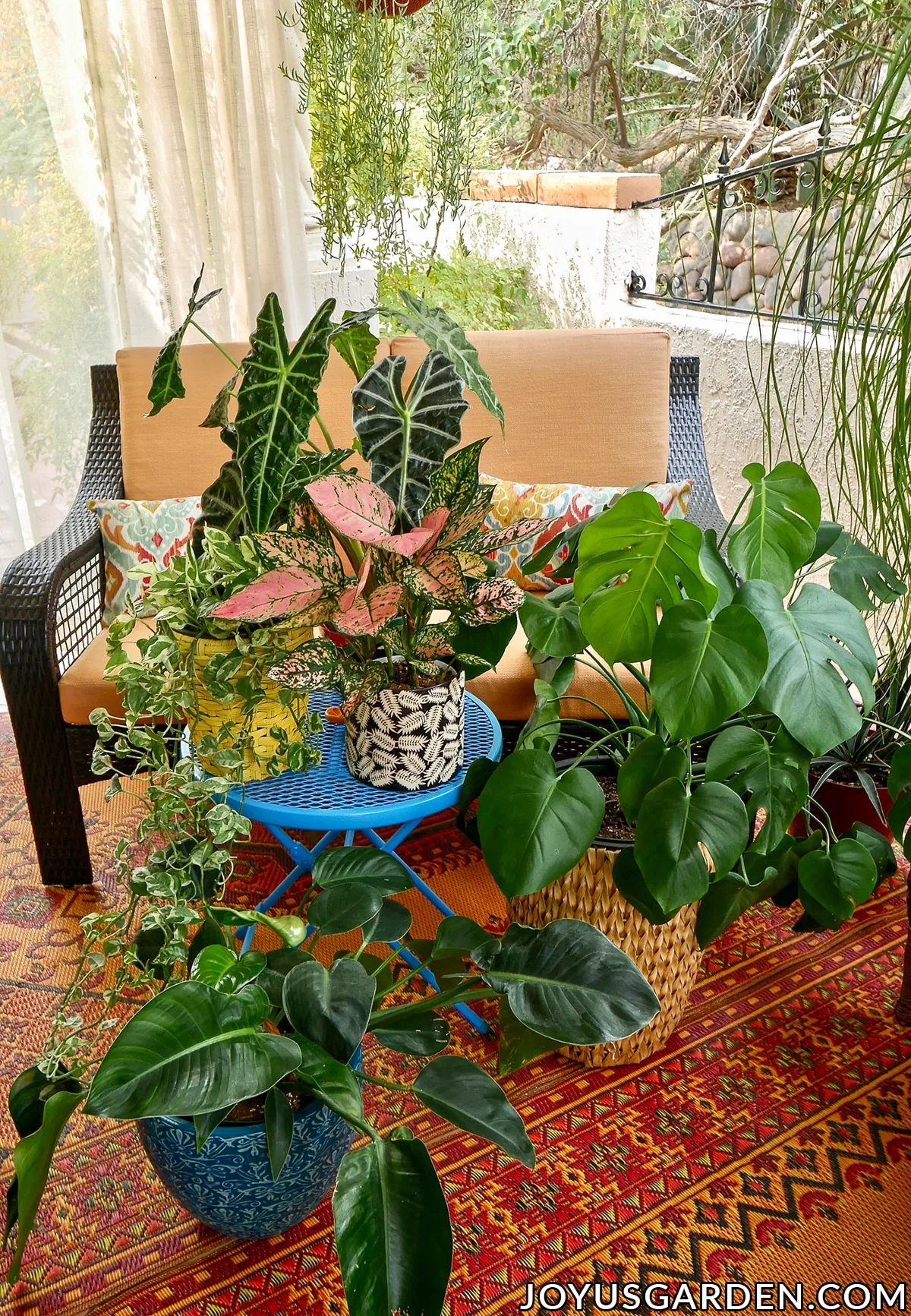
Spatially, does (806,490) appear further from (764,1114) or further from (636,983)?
(764,1114)

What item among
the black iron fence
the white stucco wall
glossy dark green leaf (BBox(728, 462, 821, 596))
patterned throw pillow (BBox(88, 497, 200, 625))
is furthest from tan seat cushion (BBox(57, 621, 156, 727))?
the black iron fence

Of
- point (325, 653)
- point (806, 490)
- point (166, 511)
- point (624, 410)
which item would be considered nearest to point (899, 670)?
point (806, 490)

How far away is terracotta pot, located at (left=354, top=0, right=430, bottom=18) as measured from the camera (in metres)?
2.80

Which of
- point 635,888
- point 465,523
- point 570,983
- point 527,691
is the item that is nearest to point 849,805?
point 527,691

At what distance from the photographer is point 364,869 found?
1.31 metres

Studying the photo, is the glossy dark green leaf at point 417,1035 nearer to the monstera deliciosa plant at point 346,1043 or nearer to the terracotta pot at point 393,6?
the monstera deliciosa plant at point 346,1043

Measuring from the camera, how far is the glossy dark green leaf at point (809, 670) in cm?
125

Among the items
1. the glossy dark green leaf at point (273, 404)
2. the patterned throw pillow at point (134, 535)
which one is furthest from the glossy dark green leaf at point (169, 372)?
the patterned throw pillow at point (134, 535)

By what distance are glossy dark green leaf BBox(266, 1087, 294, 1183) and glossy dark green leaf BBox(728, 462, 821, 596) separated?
0.85m

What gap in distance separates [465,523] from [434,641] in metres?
0.17

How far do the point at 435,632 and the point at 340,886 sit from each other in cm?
36

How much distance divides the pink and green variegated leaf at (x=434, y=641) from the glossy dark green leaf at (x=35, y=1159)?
2.18 ft

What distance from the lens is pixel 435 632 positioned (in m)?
1.37

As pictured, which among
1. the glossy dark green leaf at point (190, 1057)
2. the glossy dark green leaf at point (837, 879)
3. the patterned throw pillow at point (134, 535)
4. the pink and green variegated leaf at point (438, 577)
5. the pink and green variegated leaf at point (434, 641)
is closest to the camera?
the glossy dark green leaf at point (190, 1057)
